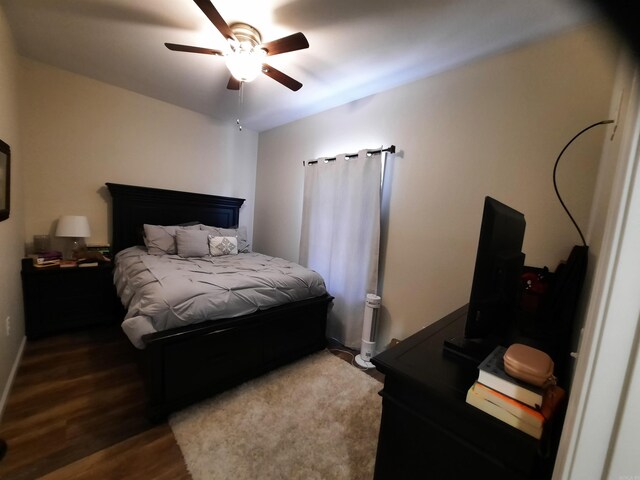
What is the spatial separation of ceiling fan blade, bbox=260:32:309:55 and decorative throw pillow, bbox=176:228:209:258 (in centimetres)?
205

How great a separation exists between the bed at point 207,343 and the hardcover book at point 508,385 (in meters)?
1.58

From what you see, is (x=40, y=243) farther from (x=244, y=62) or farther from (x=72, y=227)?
(x=244, y=62)

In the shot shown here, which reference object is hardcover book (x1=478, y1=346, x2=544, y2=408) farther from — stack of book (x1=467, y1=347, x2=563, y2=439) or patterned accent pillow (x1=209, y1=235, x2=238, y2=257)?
patterned accent pillow (x1=209, y1=235, x2=238, y2=257)

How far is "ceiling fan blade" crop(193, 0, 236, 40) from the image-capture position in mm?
1277

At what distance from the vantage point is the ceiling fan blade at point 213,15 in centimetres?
128

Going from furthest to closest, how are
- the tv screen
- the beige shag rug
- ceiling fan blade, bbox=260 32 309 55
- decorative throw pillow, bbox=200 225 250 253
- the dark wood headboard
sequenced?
decorative throw pillow, bbox=200 225 250 253
the dark wood headboard
ceiling fan blade, bbox=260 32 309 55
the beige shag rug
the tv screen

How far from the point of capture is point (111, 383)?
1.91 m

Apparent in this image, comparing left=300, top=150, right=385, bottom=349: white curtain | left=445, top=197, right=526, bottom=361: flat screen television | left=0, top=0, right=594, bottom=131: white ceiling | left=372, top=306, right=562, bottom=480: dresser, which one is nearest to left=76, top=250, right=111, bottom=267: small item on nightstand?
left=0, top=0, right=594, bottom=131: white ceiling

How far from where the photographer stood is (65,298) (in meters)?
2.50

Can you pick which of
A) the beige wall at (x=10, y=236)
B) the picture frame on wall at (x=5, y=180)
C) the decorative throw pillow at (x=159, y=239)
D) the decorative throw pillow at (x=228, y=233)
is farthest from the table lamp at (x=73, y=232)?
the decorative throw pillow at (x=228, y=233)

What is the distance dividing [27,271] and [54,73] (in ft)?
6.34

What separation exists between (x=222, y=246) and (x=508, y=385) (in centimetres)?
293

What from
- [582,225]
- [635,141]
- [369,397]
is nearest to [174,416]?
[369,397]

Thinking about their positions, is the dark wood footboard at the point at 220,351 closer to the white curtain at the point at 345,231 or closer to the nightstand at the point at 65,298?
the white curtain at the point at 345,231
